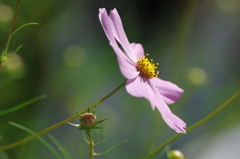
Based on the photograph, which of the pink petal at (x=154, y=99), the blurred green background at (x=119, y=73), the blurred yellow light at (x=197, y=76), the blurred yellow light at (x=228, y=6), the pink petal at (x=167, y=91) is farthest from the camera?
the blurred yellow light at (x=228, y=6)

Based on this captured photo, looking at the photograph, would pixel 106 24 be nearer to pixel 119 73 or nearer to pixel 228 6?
pixel 119 73

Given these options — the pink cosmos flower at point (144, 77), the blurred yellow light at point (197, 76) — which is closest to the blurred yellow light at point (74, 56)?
the blurred yellow light at point (197, 76)

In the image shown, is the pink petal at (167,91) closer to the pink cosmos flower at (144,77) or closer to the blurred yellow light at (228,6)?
the pink cosmos flower at (144,77)

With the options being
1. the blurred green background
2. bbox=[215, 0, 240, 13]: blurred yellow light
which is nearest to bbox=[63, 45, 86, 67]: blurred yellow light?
the blurred green background

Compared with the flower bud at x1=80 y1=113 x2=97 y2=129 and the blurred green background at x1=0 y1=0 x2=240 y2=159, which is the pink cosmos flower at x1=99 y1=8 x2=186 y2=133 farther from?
the blurred green background at x1=0 y1=0 x2=240 y2=159

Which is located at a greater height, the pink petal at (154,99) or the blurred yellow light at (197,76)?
the pink petal at (154,99)

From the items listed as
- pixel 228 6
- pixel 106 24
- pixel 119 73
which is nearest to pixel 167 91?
pixel 106 24

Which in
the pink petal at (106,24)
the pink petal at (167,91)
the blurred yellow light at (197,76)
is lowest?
A: the blurred yellow light at (197,76)
